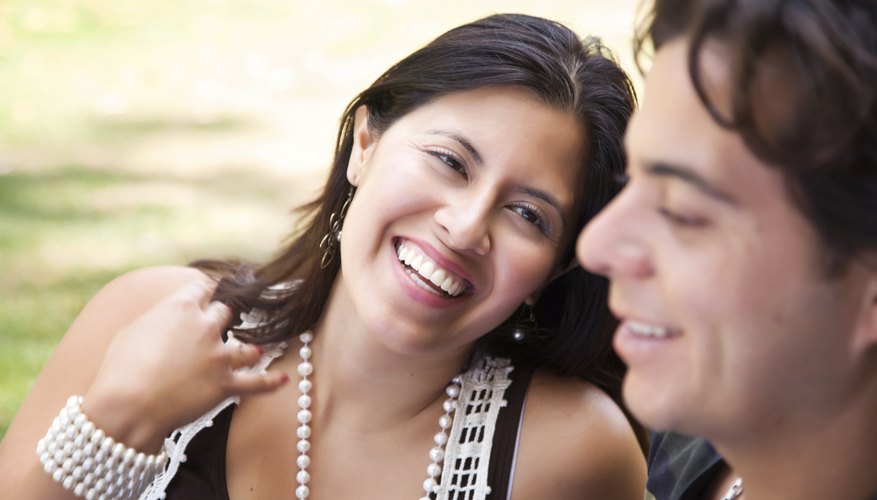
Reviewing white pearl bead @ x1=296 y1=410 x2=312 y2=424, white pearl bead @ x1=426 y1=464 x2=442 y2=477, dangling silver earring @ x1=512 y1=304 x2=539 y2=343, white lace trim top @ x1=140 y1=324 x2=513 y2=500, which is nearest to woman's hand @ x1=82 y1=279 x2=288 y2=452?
white lace trim top @ x1=140 y1=324 x2=513 y2=500

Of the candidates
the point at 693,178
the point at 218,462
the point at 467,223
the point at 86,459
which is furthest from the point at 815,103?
the point at 218,462

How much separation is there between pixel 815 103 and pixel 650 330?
0.44 meters

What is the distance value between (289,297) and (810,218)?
1.75 metres

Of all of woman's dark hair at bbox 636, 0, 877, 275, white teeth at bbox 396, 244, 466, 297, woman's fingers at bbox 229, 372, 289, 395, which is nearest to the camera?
woman's dark hair at bbox 636, 0, 877, 275

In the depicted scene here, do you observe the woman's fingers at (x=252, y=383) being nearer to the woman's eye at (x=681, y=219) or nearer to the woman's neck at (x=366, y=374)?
the woman's neck at (x=366, y=374)

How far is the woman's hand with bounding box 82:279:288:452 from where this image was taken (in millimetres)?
2611

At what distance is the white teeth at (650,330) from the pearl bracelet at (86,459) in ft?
4.20

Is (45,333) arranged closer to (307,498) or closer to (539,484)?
(307,498)

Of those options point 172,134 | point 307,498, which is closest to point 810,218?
point 307,498

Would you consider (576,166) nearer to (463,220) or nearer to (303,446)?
(463,220)

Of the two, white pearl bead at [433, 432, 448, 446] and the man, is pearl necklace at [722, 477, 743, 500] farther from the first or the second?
white pearl bead at [433, 432, 448, 446]

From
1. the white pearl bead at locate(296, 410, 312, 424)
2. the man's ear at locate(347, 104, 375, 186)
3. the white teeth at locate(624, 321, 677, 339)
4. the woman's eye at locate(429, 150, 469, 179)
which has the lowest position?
the white pearl bead at locate(296, 410, 312, 424)

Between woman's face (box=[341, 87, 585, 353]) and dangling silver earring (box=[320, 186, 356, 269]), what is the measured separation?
0.34 m

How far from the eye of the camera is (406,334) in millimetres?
2762
